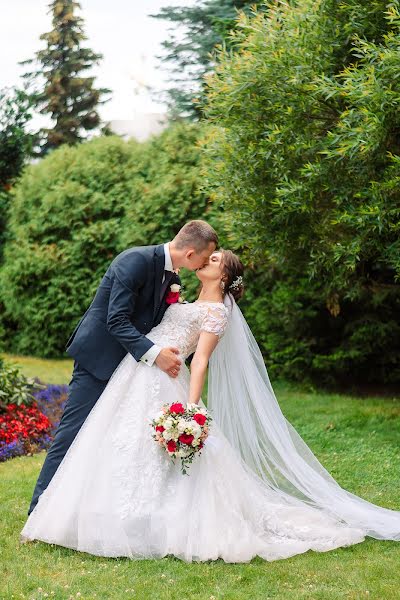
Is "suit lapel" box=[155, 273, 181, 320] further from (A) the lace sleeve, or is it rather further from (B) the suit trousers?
(B) the suit trousers

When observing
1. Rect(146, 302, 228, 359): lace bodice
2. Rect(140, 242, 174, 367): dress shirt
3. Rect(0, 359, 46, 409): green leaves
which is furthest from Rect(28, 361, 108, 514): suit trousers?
Rect(0, 359, 46, 409): green leaves

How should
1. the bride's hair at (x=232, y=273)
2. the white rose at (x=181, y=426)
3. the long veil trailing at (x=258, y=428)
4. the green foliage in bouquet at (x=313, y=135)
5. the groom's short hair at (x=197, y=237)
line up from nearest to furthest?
the white rose at (x=181, y=426)
the groom's short hair at (x=197, y=237)
the bride's hair at (x=232, y=273)
the long veil trailing at (x=258, y=428)
the green foliage in bouquet at (x=313, y=135)

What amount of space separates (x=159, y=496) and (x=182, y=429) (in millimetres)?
484

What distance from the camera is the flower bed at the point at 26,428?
24.5 feet

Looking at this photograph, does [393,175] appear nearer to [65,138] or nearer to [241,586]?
[241,586]

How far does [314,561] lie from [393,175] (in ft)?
11.2

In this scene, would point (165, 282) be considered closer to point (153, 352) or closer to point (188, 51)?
point (153, 352)

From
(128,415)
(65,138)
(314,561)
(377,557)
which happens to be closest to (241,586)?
(314,561)

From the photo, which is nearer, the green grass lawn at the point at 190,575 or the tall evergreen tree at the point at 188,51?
the green grass lawn at the point at 190,575

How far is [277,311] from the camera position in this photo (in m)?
10.7

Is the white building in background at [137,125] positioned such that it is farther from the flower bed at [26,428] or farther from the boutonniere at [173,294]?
the boutonniere at [173,294]

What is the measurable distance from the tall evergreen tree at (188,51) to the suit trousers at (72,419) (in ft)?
28.5

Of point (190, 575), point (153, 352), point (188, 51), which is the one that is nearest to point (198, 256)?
point (153, 352)

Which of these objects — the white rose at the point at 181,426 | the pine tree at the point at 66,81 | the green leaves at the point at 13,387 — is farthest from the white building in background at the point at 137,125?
the white rose at the point at 181,426
